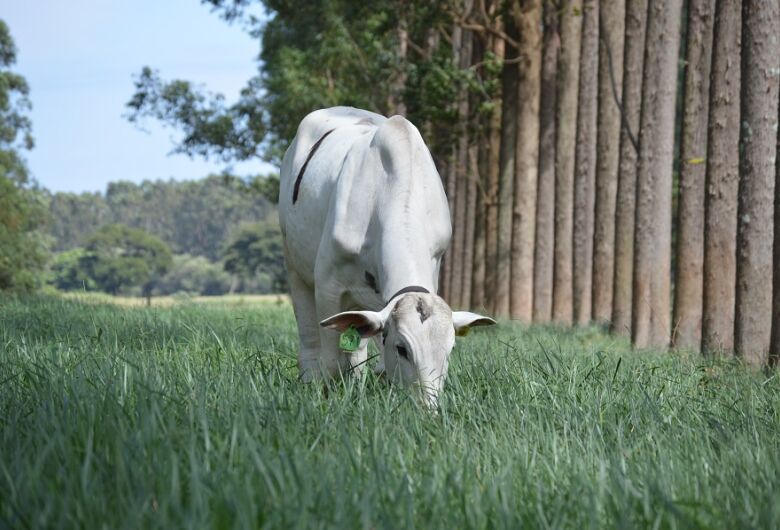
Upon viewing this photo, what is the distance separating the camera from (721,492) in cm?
367

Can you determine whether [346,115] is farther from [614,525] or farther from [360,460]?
[614,525]

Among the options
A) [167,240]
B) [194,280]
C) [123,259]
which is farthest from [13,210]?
[167,240]

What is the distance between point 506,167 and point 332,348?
1180 cm

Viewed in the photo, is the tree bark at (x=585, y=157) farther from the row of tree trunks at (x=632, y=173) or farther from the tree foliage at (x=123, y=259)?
the tree foliage at (x=123, y=259)

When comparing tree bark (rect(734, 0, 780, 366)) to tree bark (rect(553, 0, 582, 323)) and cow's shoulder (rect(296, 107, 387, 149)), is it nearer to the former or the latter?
cow's shoulder (rect(296, 107, 387, 149))

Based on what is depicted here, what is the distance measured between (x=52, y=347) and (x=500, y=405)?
307cm

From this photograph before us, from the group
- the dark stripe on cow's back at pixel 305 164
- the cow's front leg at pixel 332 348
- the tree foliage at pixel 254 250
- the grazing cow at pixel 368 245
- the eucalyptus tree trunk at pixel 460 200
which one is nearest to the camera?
the grazing cow at pixel 368 245

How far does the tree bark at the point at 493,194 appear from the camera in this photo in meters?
19.0

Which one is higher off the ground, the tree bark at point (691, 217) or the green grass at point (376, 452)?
the tree bark at point (691, 217)

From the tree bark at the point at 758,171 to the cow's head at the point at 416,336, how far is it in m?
4.07

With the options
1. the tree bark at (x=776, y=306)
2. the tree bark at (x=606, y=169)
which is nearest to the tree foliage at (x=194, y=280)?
the tree bark at (x=606, y=169)

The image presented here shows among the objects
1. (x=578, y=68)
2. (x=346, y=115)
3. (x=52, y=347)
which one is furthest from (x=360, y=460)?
(x=578, y=68)

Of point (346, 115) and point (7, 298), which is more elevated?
point (346, 115)

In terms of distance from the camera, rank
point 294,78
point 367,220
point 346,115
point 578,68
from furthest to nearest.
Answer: point 294,78, point 578,68, point 346,115, point 367,220
